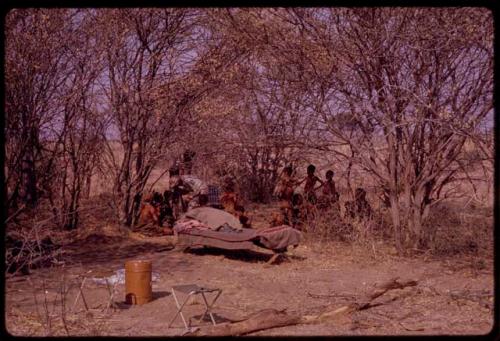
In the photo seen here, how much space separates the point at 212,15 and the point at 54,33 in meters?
3.04

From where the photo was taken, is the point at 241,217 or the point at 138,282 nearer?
the point at 138,282

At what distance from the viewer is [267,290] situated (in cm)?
855

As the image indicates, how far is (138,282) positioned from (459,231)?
6.86m

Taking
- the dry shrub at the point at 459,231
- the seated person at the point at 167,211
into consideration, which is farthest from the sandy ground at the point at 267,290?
the seated person at the point at 167,211

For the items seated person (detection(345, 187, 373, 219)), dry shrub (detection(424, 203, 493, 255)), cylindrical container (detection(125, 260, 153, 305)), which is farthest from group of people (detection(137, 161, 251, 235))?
cylindrical container (detection(125, 260, 153, 305))

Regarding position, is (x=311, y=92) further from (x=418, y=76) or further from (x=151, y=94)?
(x=151, y=94)

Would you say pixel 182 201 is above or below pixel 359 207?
above

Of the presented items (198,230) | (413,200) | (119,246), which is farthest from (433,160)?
(119,246)

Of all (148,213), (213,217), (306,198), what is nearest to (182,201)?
(148,213)

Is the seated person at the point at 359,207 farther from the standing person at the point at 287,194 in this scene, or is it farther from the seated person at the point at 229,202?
the seated person at the point at 229,202

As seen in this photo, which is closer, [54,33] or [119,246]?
[54,33]

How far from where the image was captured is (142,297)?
765 cm

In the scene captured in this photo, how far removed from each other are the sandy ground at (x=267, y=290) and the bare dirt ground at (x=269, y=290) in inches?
0.5

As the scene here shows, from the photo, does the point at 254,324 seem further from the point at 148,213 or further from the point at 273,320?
the point at 148,213
